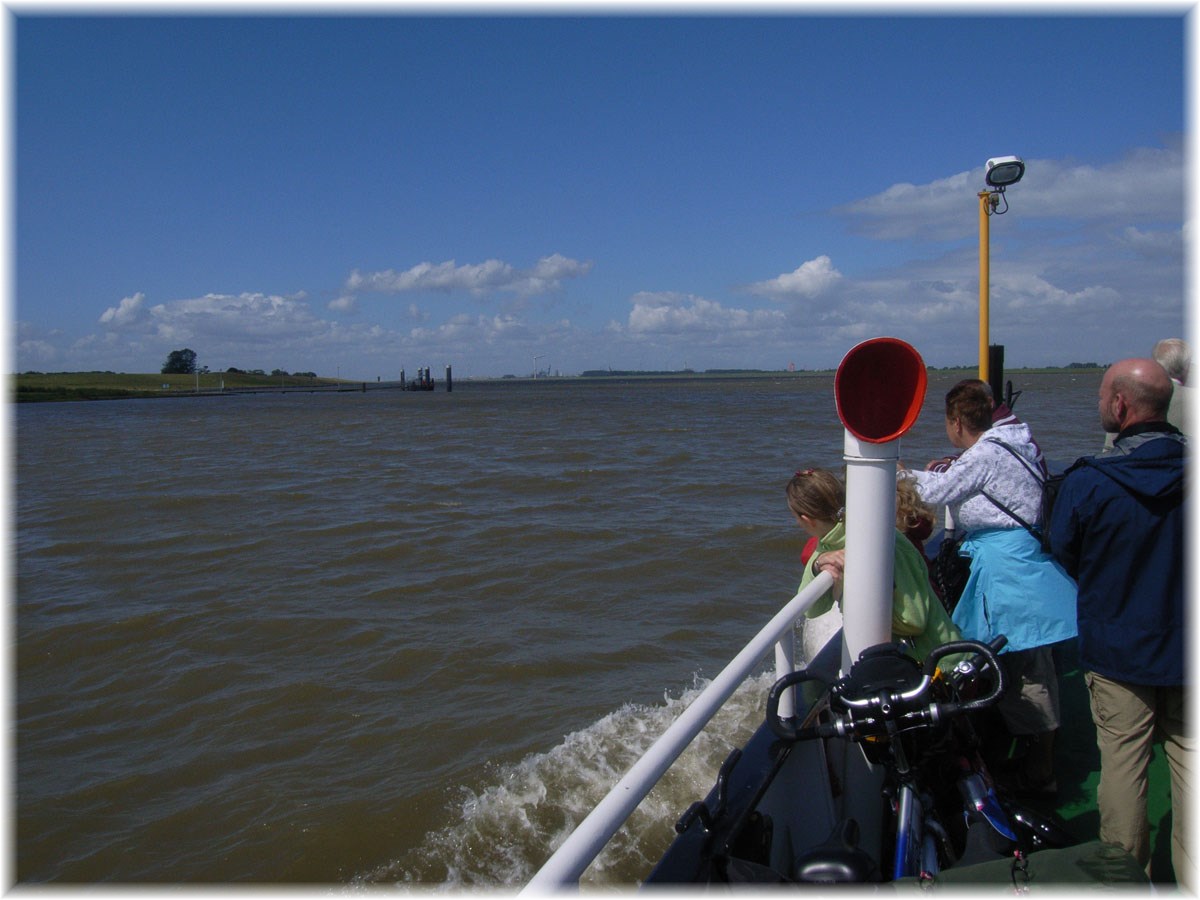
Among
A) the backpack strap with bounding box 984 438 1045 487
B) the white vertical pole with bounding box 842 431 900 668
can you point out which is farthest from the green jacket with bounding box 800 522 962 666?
the backpack strap with bounding box 984 438 1045 487

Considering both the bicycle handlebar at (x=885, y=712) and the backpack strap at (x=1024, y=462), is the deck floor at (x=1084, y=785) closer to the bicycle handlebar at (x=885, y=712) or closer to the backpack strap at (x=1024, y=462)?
the backpack strap at (x=1024, y=462)

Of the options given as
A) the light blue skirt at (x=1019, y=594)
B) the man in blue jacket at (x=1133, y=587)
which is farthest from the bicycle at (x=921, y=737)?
the light blue skirt at (x=1019, y=594)

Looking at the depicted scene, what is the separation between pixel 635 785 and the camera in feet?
5.42

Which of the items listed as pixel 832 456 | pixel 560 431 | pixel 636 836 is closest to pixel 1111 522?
pixel 636 836

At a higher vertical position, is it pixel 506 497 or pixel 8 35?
pixel 8 35

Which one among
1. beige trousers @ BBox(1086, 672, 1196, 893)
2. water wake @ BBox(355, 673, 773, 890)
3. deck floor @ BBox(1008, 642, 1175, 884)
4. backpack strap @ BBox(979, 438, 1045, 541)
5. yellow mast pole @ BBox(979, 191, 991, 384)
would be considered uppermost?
yellow mast pole @ BBox(979, 191, 991, 384)

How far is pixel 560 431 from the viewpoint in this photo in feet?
105

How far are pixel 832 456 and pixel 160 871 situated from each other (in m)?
16.8

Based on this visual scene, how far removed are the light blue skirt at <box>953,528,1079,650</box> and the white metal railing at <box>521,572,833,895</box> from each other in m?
0.99

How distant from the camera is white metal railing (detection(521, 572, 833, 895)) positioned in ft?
4.64

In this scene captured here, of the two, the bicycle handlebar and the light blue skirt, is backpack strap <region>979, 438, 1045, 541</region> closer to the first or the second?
the light blue skirt

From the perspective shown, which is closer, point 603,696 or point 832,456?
point 603,696

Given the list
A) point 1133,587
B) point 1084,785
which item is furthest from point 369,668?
point 1133,587

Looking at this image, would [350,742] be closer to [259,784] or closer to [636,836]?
[259,784]
